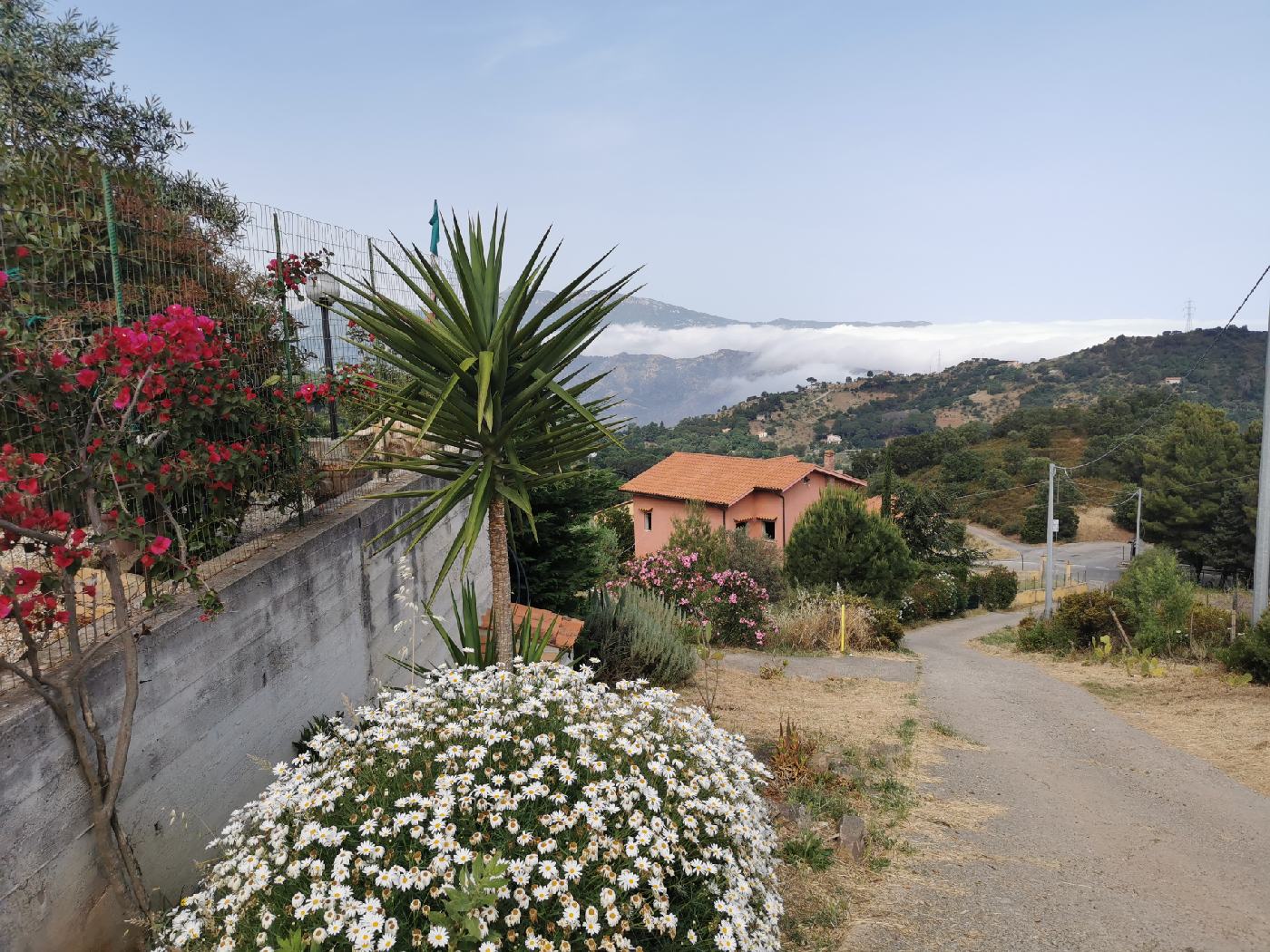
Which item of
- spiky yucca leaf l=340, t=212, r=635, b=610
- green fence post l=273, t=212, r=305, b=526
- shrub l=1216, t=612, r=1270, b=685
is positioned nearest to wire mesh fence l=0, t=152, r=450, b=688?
green fence post l=273, t=212, r=305, b=526

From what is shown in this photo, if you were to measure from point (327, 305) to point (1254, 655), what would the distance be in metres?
11.4

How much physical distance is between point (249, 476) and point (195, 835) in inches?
79.5

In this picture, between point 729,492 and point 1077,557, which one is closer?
point 729,492

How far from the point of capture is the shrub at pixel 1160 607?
40.6 feet

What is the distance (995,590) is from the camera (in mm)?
34344

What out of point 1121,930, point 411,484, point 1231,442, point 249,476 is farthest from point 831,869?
point 1231,442

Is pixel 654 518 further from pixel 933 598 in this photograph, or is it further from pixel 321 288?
pixel 321 288

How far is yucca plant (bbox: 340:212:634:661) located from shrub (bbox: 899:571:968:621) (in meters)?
22.1

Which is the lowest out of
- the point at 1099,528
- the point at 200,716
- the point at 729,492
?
the point at 1099,528

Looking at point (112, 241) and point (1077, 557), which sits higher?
point (112, 241)

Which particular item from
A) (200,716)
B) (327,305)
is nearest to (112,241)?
(327,305)

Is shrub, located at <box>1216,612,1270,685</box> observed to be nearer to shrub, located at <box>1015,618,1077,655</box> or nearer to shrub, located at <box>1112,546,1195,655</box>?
shrub, located at <box>1112,546,1195,655</box>

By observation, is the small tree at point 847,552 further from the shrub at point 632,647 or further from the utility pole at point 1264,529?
the shrub at point 632,647

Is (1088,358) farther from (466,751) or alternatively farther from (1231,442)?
(466,751)
